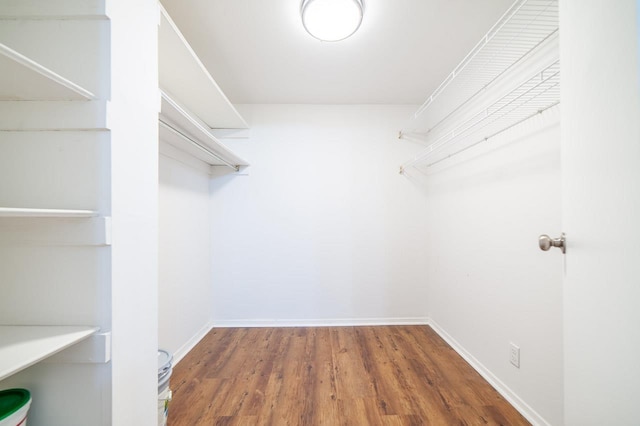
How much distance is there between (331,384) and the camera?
1.58m

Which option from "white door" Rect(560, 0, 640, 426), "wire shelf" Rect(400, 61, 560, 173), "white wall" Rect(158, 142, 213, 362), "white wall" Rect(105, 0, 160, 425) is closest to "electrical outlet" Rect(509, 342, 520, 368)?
"white door" Rect(560, 0, 640, 426)

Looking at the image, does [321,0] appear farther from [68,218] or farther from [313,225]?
[313,225]

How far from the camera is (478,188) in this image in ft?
5.72

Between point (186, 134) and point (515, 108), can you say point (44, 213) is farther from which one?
point (515, 108)

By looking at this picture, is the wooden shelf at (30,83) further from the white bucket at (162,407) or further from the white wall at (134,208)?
the white bucket at (162,407)

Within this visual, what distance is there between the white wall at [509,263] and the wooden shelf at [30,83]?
6.48ft

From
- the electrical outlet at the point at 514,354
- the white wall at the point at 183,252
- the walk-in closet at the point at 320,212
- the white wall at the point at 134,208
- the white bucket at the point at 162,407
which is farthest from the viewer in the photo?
the white wall at the point at 183,252

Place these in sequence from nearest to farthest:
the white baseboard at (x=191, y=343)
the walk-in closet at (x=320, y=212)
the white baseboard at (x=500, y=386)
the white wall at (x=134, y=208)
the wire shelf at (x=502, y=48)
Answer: the walk-in closet at (x=320, y=212) → the white wall at (x=134, y=208) → the wire shelf at (x=502, y=48) → the white baseboard at (x=500, y=386) → the white baseboard at (x=191, y=343)

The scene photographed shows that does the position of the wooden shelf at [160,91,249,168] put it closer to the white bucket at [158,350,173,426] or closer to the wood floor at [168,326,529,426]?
the white bucket at [158,350,173,426]

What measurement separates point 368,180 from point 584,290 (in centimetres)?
195

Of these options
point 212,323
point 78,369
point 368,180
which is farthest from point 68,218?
point 368,180

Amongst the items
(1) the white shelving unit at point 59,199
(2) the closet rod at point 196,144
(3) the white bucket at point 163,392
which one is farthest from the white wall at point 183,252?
(1) the white shelving unit at point 59,199

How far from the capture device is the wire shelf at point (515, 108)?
1140 millimetres

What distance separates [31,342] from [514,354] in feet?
7.24
